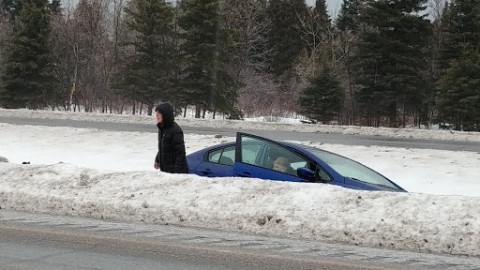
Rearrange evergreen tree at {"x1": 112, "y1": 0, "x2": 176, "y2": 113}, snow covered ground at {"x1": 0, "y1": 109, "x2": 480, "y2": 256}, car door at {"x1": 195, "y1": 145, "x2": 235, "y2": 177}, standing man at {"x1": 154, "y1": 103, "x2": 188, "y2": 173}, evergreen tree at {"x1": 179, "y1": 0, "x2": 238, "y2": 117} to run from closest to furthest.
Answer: snow covered ground at {"x1": 0, "y1": 109, "x2": 480, "y2": 256}
car door at {"x1": 195, "y1": 145, "x2": 235, "y2": 177}
standing man at {"x1": 154, "y1": 103, "x2": 188, "y2": 173}
evergreen tree at {"x1": 179, "y1": 0, "x2": 238, "y2": 117}
evergreen tree at {"x1": 112, "y1": 0, "x2": 176, "y2": 113}

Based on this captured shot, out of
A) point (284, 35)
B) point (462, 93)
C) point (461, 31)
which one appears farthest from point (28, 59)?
point (284, 35)

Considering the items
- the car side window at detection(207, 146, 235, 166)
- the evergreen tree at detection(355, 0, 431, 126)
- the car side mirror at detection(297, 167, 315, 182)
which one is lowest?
the car side mirror at detection(297, 167, 315, 182)

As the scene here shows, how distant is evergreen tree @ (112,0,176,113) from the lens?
3816cm

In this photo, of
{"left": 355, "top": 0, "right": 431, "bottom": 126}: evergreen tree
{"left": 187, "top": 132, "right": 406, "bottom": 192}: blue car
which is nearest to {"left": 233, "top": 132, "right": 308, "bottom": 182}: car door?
{"left": 187, "top": 132, "right": 406, "bottom": 192}: blue car

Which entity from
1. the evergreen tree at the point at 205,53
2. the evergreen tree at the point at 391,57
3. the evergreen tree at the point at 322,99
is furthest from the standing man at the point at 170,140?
the evergreen tree at the point at 391,57

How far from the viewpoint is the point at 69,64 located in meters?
49.0

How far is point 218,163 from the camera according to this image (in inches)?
344

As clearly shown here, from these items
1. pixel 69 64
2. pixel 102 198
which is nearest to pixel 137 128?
pixel 102 198

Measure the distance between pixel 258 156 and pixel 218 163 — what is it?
25.7 inches

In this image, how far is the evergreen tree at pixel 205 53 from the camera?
3619cm

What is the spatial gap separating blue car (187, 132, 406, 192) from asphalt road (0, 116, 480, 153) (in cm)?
1209

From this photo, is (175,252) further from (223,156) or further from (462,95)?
(462,95)

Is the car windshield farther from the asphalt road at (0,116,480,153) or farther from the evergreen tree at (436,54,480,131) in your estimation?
the evergreen tree at (436,54,480,131)

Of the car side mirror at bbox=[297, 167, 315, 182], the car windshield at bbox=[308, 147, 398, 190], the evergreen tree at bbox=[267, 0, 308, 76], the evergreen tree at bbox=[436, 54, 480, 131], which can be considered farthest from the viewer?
the evergreen tree at bbox=[267, 0, 308, 76]
